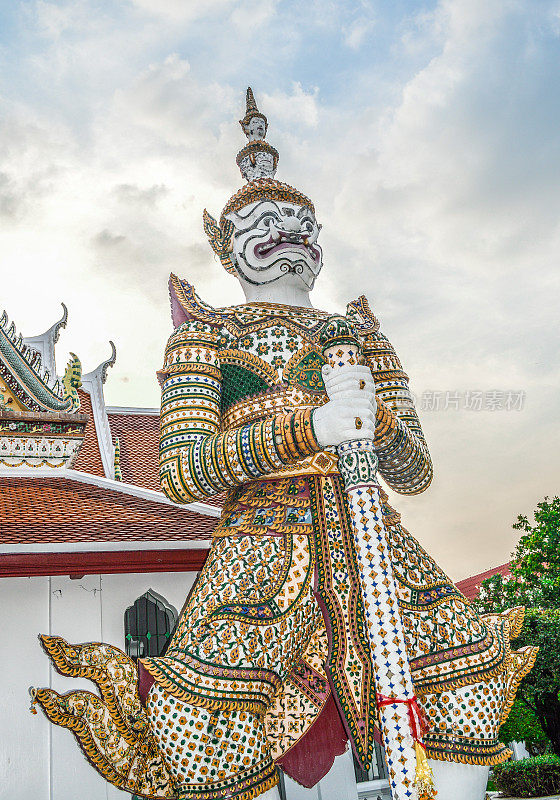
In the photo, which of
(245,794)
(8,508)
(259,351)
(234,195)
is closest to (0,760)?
(8,508)

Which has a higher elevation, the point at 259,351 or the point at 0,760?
the point at 259,351

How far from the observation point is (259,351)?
3.73m

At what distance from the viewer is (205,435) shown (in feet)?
11.3

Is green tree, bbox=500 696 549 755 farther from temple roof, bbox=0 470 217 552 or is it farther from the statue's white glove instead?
the statue's white glove

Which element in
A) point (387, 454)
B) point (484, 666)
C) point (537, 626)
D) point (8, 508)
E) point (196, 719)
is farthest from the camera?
point (537, 626)

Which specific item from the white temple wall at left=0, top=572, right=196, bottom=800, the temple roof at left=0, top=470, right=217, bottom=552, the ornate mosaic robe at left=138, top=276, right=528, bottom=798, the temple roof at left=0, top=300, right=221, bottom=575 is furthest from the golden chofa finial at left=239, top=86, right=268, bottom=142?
the white temple wall at left=0, top=572, right=196, bottom=800

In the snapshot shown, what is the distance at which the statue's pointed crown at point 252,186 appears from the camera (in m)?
4.23

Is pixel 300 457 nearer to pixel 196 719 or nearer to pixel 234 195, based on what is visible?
pixel 196 719

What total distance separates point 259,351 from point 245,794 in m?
1.99

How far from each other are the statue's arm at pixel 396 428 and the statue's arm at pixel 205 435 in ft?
1.72

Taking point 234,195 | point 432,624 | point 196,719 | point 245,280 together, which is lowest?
point 196,719

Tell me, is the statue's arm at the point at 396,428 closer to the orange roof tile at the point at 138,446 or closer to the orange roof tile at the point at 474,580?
the orange roof tile at the point at 138,446

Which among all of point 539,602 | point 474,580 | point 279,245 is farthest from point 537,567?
point 474,580

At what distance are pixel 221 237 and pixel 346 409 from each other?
187cm
